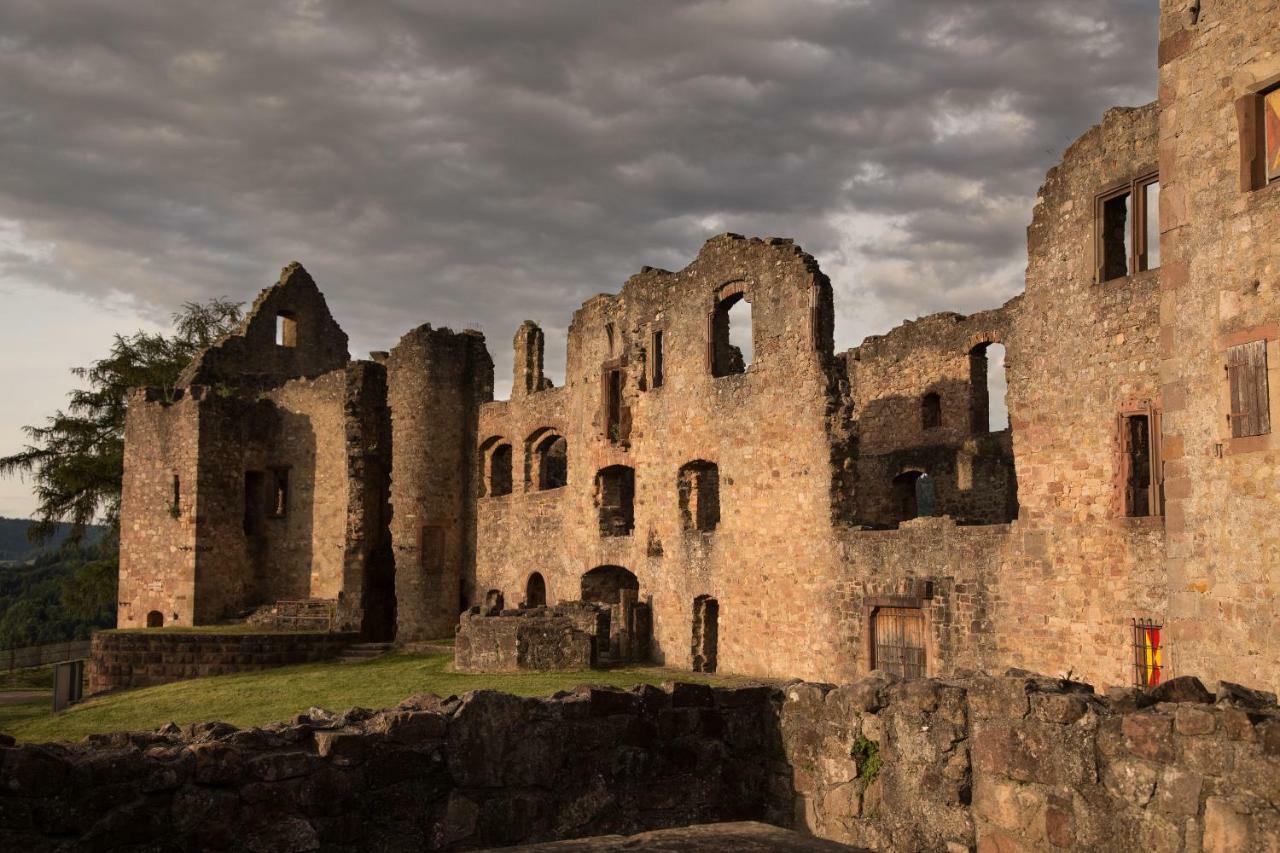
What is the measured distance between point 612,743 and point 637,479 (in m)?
16.4

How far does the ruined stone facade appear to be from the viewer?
11.2 m

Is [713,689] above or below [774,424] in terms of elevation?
below

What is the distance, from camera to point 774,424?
792 inches

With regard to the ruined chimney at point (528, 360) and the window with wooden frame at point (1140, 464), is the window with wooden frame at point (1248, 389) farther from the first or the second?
the ruined chimney at point (528, 360)

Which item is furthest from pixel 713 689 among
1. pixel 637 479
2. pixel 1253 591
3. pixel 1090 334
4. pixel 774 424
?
pixel 637 479

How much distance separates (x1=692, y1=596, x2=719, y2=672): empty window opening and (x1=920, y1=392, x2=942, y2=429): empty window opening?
6582mm

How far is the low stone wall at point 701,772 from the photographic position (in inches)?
223

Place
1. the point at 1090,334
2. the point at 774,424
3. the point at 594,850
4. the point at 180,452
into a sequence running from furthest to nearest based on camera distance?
the point at 180,452, the point at 774,424, the point at 1090,334, the point at 594,850

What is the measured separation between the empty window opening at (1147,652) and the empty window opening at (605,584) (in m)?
12.6

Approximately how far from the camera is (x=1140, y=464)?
14516 mm

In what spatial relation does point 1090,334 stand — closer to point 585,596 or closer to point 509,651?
point 509,651

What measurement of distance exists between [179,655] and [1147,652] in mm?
19756

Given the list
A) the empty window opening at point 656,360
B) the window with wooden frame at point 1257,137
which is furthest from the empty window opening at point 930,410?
the window with wooden frame at point 1257,137

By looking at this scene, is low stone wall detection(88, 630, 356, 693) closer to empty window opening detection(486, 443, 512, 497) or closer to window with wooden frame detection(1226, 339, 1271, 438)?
empty window opening detection(486, 443, 512, 497)
